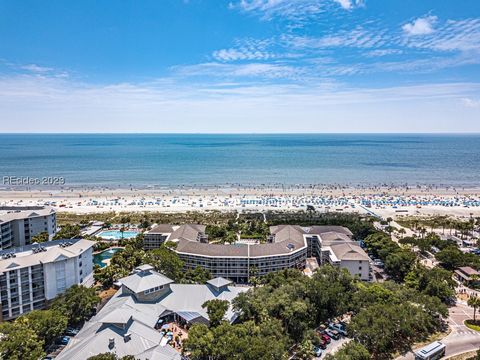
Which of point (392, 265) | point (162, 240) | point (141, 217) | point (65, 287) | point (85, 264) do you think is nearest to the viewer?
point (65, 287)

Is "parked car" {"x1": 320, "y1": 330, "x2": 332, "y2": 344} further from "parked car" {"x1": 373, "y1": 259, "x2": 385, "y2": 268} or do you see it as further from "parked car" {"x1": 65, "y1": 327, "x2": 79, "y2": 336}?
"parked car" {"x1": 65, "y1": 327, "x2": 79, "y2": 336}

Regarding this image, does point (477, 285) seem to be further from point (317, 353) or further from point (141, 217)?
point (141, 217)

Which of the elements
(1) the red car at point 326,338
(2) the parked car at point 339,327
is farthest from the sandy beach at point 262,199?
(1) the red car at point 326,338

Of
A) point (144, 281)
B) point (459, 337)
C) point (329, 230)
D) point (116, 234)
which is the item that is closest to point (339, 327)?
point (459, 337)

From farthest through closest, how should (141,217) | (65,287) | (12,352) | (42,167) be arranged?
(42,167)
(141,217)
(65,287)
(12,352)

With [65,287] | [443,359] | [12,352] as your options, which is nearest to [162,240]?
[65,287]

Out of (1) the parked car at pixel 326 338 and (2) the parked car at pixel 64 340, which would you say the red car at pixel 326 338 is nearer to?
(1) the parked car at pixel 326 338
